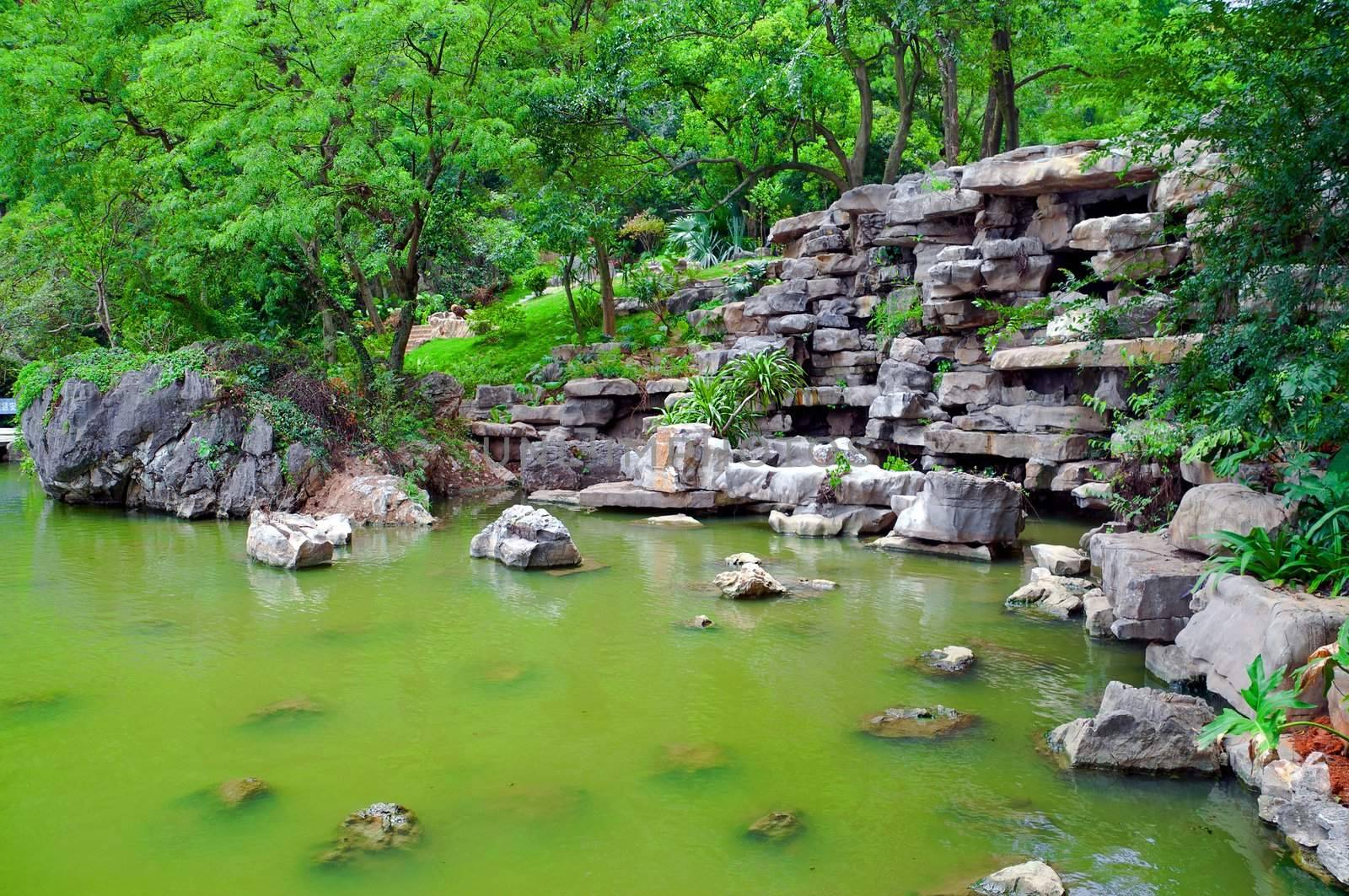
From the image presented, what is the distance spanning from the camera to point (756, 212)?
2706cm

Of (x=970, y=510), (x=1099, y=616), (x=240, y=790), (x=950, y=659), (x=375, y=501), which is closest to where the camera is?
(x=240, y=790)

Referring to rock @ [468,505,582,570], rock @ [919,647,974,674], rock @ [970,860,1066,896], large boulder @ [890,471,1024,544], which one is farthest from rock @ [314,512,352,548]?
rock @ [970,860,1066,896]

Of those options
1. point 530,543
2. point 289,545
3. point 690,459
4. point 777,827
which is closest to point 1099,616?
point 777,827

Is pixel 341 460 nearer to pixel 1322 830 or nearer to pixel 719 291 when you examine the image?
pixel 719 291

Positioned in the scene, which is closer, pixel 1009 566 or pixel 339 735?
pixel 339 735

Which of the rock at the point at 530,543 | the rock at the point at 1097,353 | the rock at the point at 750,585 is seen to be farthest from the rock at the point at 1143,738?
the rock at the point at 530,543

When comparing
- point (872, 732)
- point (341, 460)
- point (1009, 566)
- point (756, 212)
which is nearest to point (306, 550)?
point (341, 460)

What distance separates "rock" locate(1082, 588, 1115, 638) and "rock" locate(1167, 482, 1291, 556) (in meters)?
0.74

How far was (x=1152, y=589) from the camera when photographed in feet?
22.5

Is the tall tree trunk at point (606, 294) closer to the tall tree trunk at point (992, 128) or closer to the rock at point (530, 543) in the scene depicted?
the tall tree trunk at point (992, 128)

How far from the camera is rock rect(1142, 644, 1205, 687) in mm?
6363

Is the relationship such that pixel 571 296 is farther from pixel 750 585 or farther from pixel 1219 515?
pixel 1219 515

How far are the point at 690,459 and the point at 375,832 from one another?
9858 millimetres

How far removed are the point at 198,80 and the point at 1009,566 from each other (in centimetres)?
1373
